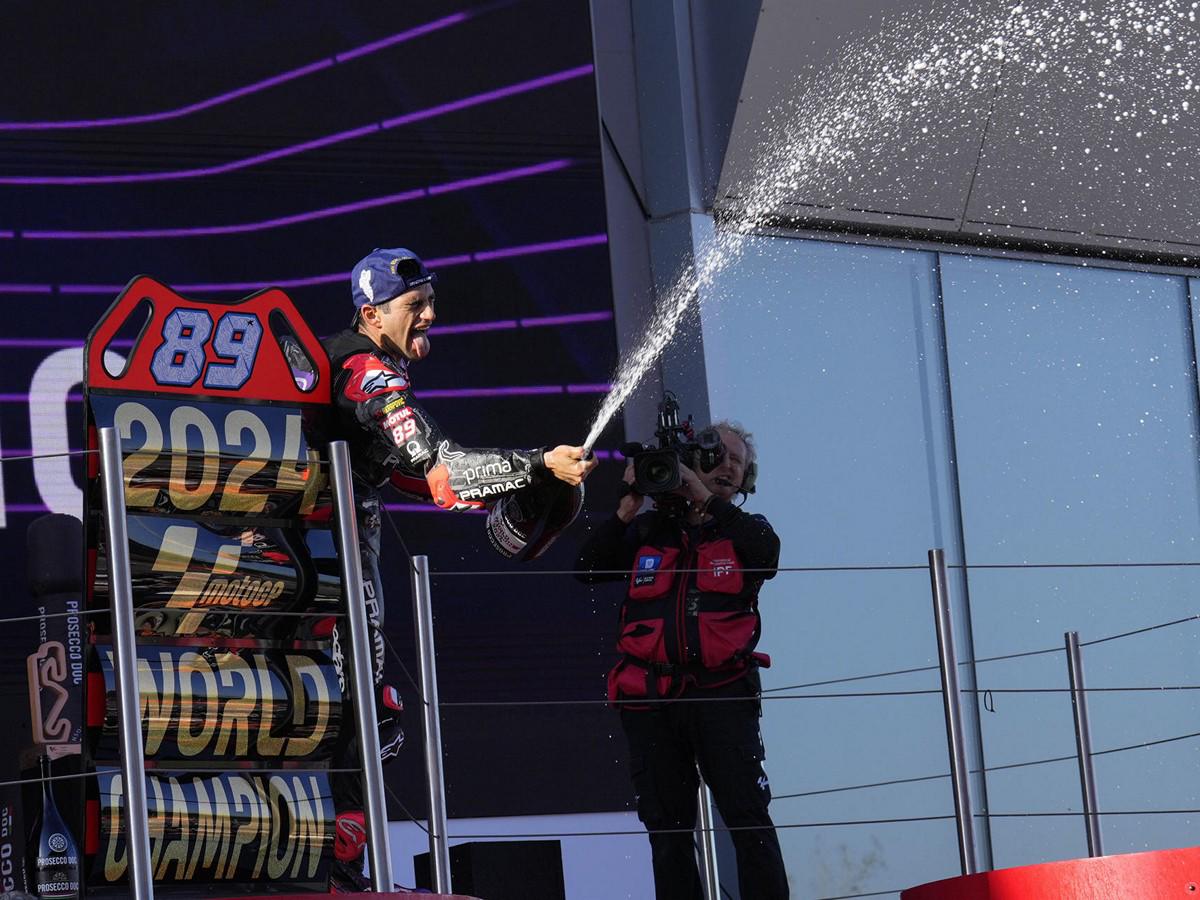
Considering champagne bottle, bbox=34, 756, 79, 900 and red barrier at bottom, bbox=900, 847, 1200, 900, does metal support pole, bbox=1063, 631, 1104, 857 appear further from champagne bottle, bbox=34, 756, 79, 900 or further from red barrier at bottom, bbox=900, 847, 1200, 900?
champagne bottle, bbox=34, 756, 79, 900

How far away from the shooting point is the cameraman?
13.3ft

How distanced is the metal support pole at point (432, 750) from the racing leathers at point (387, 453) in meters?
0.12

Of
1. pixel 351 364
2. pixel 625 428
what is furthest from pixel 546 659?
pixel 351 364

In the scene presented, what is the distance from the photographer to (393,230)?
5590 mm

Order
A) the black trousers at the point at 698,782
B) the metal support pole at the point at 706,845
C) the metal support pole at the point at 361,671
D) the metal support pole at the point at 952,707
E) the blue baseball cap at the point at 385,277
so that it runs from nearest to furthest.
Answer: the metal support pole at the point at 361,671
the blue baseball cap at the point at 385,277
the metal support pole at the point at 952,707
the black trousers at the point at 698,782
the metal support pole at the point at 706,845

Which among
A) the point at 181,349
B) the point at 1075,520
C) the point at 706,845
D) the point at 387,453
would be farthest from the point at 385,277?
the point at 1075,520

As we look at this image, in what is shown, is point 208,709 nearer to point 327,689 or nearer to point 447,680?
point 327,689

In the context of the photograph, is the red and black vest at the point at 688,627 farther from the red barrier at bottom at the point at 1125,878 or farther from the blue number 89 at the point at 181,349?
the blue number 89 at the point at 181,349

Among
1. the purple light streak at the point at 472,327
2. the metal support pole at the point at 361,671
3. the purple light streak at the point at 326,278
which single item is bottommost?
the metal support pole at the point at 361,671

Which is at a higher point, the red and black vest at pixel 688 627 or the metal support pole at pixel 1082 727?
the red and black vest at pixel 688 627

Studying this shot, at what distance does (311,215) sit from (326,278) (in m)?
0.19

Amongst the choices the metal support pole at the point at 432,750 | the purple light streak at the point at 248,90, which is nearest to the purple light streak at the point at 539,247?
the purple light streak at the point at 248,90

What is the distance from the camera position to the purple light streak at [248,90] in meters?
5.18

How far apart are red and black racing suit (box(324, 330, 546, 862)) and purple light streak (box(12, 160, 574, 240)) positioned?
199cm
